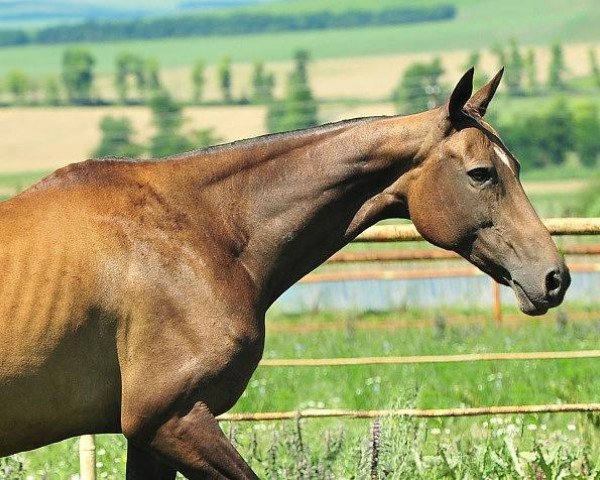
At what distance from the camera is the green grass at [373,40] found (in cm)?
12212

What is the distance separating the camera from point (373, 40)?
133 meters

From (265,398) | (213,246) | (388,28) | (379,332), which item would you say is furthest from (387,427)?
(388,28)

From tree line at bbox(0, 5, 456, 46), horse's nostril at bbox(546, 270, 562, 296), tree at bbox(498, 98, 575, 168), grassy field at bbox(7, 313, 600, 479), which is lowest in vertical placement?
grassy field at bbox(7, 313, 600, 479)

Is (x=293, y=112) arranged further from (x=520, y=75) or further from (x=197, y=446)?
(x=197, y=446)

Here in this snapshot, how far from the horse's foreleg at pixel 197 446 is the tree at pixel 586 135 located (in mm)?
58418

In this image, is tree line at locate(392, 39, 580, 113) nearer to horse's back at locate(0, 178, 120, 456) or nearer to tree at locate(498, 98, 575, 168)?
tree at locate(498, 98, 575, 168)

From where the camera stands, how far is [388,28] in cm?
14400

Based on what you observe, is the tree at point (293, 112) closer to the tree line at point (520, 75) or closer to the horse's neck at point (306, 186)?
the tree line at point (520, 75)

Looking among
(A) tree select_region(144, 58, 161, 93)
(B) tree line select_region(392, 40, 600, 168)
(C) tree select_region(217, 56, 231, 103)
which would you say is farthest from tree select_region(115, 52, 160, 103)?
(B) tree line select_region(392, 40, 600, 168)

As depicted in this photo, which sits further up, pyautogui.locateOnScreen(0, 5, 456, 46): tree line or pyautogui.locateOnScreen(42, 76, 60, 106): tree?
Answer: pyautogui.locateOnScreen(0, 5, 456, 46): tree line

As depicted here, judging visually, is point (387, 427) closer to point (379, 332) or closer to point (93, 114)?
point (379, 332)

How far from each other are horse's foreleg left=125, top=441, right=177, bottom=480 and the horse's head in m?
1.28

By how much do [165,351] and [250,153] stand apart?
0.84 meters

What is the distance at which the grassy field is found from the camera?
235 inches
